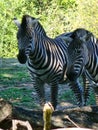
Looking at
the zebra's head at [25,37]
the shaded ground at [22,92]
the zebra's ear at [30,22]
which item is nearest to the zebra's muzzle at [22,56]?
the zebra's head at [25,37]

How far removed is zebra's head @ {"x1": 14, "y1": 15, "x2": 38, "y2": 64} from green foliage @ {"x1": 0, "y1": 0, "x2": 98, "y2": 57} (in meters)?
15.2

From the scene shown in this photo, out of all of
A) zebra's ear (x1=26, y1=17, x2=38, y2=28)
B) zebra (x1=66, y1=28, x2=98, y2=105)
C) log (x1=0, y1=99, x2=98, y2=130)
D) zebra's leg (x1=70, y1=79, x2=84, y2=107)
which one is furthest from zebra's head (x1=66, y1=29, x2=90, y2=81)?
log (x1=0, y1=99, x2=98, y2=130)

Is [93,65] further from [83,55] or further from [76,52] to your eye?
[76,52]

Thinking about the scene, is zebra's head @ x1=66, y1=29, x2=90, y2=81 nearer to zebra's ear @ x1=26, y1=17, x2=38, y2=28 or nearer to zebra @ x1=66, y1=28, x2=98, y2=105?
zebra @ x1=66, y1=28, x2=98, y2=105

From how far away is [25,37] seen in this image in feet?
26.6

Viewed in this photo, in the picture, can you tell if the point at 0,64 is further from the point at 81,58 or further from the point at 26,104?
the point at 81,58

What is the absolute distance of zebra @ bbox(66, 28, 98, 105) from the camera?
7.81 meters

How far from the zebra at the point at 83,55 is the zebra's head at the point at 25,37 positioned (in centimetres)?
78

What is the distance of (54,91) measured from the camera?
895 centimetres

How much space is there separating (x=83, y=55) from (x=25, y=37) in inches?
41.6

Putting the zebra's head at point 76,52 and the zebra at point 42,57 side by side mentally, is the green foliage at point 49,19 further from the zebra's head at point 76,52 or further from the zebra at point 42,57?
the zebra's head at point 76,52

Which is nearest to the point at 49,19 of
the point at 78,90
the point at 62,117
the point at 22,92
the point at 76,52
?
the point at 22,92

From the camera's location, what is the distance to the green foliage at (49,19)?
23.7m

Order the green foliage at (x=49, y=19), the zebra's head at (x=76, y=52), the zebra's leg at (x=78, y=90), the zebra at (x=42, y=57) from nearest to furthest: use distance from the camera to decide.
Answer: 1. the zebra's head at (x=76, y=52)
2. the zebra at (x=42, y=57)
3. the zebra's leg at (x=78, y=90)
4. the green foliage at (x=49, y=19)
